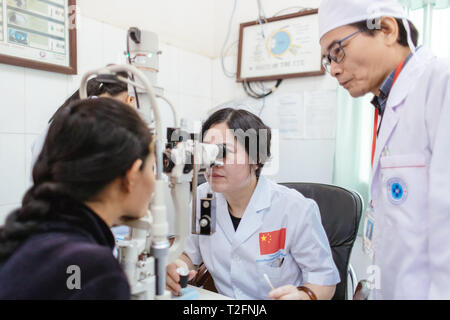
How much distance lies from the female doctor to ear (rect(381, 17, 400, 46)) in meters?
0.59

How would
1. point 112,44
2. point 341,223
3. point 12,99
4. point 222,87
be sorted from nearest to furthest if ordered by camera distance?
point 341,223, point 12,99, point 112,44, point 222,87

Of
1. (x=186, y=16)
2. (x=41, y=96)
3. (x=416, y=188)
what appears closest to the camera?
(x=416, y=188)

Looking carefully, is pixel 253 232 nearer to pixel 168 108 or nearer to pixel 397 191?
pixel 397 191

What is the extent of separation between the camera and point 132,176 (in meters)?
0.77

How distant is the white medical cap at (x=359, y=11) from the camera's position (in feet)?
3.27

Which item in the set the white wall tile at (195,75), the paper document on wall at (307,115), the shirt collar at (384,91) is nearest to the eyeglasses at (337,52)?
the shirt collar at (384,91)

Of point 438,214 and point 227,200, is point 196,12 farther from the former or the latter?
point 438,214

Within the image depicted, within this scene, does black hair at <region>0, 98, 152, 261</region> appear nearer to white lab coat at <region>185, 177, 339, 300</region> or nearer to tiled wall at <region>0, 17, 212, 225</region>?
white lab coat at <region>185, 177, 339, 300</region>

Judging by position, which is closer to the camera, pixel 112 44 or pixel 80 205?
pixel 80 205

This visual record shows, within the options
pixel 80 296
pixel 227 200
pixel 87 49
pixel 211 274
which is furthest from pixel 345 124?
pixel 80 296

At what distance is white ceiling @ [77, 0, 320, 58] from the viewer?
2217mm

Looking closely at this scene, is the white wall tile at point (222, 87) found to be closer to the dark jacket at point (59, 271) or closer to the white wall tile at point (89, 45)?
the white wall tile at point (89, 45)

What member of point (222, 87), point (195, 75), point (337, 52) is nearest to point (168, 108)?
point (195, 75)

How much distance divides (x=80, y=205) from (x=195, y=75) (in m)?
2.29
